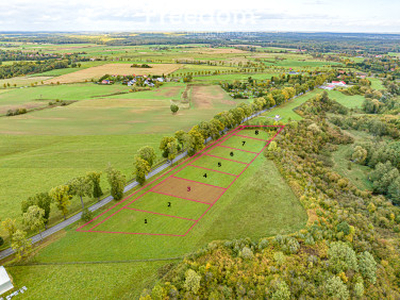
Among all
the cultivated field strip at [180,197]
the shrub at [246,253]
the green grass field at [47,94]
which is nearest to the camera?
A: the shrub at [246,253]

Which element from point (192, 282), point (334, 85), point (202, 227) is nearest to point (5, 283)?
point (192, 282)

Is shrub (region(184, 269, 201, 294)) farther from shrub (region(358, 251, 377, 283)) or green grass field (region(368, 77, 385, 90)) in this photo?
green grass field (region(368, 77, 385, 90))

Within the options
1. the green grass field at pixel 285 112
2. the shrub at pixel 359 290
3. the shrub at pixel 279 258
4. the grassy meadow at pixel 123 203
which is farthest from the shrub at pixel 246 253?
the green grass field at pixel 285 112

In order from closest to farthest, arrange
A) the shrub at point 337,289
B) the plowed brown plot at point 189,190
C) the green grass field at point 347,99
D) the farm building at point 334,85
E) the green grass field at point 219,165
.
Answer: the shrub at point 337,289 → the plowed brown plot at point 189,190 → the green grass field at point 219,165 → the green grass field at point 347,99 → the farm building at point 334,85

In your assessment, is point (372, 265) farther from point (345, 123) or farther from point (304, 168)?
point (345, 123)

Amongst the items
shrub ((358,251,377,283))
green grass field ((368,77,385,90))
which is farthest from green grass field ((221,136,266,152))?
green grass field ((368,77,385,90))

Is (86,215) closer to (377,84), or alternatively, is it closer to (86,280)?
(86,280)

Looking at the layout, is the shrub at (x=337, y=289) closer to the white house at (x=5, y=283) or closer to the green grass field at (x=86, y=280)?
the green grass field at (x=86, y=280)

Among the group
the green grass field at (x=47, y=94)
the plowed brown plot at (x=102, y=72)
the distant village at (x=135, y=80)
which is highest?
the plowed brown plot at (x=102, y=72)
